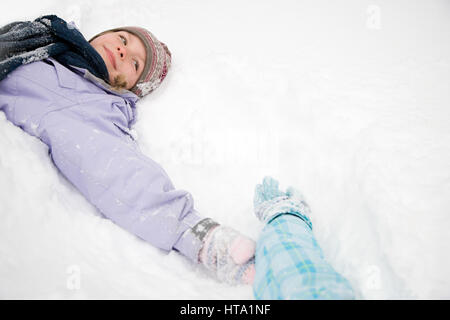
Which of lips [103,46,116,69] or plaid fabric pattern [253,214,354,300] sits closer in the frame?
plaid fabric pattern [253,214,354,300]

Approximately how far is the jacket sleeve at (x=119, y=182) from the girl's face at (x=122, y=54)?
410 mm

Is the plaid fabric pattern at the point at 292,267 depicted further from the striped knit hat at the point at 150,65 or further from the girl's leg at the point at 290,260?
the striped knit hat at the point at 150,65

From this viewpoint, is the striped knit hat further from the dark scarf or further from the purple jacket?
the purple jacket

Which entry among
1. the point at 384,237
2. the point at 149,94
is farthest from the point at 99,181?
the point at 384,237

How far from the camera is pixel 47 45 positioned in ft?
4.10

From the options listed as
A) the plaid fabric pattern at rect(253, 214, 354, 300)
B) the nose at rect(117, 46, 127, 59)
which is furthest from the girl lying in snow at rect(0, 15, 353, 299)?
the nose at rect(117, 46, 127, 59)

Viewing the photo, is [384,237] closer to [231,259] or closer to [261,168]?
[231,259]

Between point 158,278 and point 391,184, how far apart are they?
727 millimetres

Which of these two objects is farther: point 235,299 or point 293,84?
point 293,84

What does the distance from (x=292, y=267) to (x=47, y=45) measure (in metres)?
1.25

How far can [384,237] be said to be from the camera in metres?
0.82

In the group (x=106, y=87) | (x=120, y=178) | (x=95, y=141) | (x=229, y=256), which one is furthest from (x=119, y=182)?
(x=106, y=87)

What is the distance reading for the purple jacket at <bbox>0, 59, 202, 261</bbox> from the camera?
38.3 inches

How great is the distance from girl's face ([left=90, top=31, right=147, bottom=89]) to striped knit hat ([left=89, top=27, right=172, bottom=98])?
0.02m
